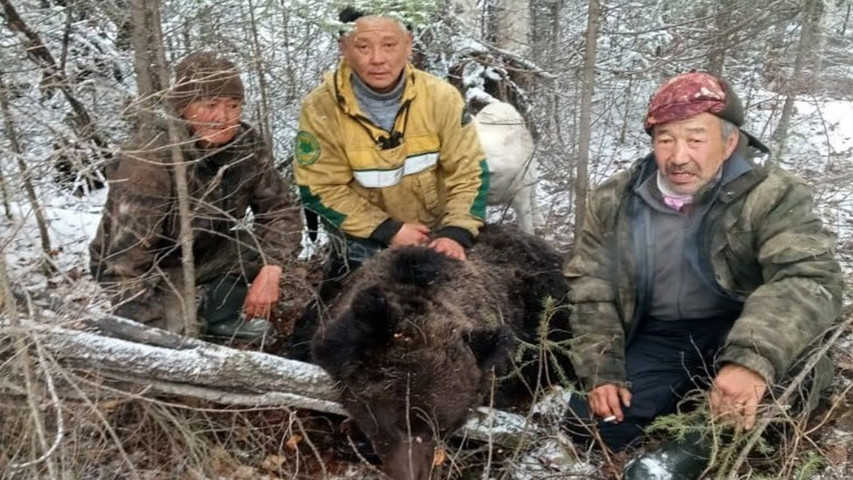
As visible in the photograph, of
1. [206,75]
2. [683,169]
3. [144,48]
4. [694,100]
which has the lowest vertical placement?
[683,169]

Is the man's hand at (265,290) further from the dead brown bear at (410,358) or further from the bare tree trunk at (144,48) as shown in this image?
the bare tree trunk at (144,48)

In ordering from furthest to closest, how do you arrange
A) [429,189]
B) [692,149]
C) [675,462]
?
[429,189] → [692,149] → [675,462]

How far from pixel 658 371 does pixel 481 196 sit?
1640 mm

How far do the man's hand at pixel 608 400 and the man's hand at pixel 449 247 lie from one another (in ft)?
3.91

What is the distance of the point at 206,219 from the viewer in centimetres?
444

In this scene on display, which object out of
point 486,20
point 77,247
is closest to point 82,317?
point 77,247

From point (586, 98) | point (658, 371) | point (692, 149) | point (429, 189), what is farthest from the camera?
point (429, 189)

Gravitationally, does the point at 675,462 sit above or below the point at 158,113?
below

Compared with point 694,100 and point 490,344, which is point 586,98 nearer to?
point 694,100

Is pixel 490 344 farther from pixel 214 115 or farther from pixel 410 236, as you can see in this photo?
pixel 214 115

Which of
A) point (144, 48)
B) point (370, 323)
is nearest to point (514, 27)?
point (144, 48)

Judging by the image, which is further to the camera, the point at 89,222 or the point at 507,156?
the point at 89,222

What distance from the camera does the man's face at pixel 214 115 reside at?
401 cm

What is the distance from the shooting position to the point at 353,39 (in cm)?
451
